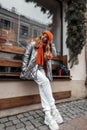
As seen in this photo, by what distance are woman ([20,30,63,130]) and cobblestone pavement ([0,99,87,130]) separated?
186mm

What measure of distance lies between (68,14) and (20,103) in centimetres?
286

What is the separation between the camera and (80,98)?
5.73 metres

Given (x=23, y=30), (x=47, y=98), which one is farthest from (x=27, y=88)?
(x=23, y=30)

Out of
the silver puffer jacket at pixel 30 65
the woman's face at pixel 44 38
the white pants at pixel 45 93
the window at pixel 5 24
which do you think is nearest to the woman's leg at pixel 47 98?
the white pants at pixel 45 93

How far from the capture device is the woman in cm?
340

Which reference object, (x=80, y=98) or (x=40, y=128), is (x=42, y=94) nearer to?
(x=40, y=128)

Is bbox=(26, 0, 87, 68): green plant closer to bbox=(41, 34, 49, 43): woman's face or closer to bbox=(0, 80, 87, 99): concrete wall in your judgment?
bbox=(0, 80, 87, 99): concrete wall

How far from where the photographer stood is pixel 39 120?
354cm

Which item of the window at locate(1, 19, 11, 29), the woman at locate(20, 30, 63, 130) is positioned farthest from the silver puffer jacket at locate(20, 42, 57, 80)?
the window at locate(1, 19, 11, 29)

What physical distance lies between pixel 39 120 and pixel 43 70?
3.24 ft

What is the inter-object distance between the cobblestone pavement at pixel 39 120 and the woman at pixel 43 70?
186 mm

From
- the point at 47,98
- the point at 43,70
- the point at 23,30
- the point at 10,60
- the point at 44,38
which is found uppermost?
the point at 23,30

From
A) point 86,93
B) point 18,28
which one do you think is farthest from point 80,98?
point 18,28

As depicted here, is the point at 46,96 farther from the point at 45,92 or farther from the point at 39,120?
the point at 39,120
